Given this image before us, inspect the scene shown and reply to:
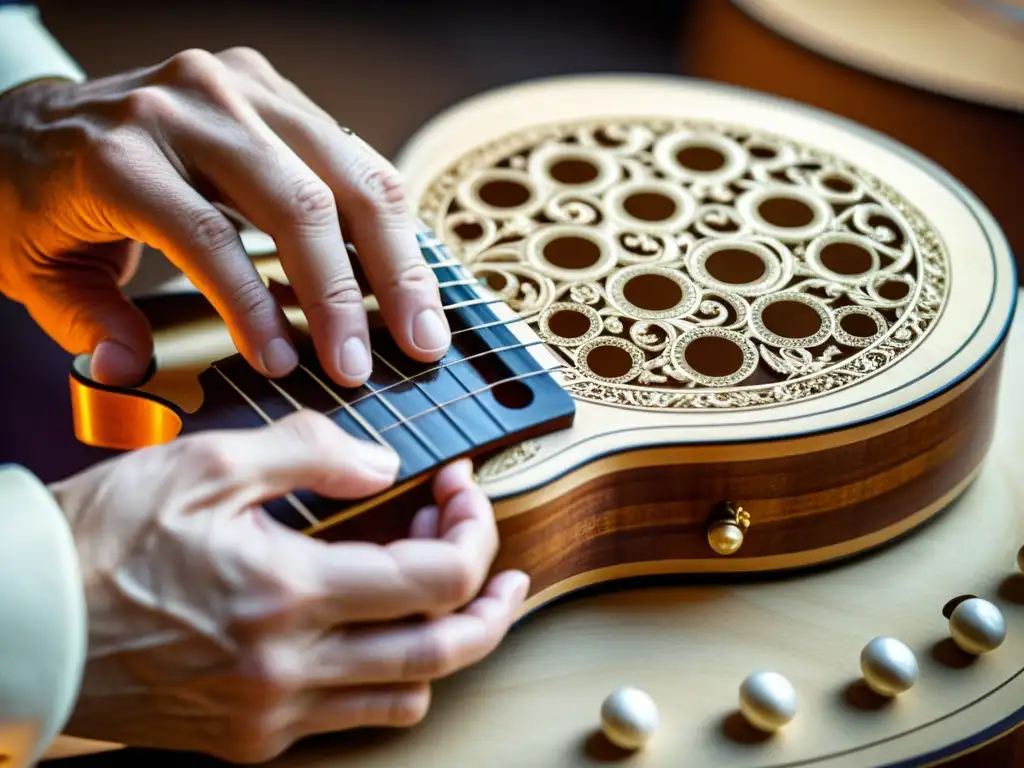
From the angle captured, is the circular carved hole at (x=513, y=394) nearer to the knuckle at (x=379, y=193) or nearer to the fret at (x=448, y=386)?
the fret at (x=448, y=386)

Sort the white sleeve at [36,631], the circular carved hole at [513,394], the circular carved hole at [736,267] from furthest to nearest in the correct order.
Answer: the circular carved hole at [736,267] → the circular carved hole at [513,394] → the white sleeve at [36,631]

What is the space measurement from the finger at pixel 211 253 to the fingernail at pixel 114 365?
0.10m

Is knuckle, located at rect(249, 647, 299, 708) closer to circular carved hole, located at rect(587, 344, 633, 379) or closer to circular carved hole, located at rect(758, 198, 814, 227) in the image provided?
circular carved hole, located at rect(587, 344, 633, 379)

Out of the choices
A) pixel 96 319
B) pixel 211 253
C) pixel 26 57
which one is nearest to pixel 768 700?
pixel 211 253

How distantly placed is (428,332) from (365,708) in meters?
0.28

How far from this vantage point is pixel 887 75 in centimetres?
140

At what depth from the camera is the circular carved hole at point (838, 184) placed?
1112 mm

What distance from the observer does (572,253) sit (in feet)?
3.51

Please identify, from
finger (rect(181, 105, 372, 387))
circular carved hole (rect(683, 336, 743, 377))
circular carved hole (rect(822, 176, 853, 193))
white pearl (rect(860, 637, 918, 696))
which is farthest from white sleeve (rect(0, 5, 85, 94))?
white pearl (rect(860, 637, 918, 696))

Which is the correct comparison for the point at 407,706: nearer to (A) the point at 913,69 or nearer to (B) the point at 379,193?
(B) the point at 379,193

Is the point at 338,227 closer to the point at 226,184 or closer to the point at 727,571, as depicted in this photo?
the point at 226,184

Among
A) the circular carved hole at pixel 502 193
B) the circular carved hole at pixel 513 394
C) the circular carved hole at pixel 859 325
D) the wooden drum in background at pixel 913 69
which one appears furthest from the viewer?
the wooden drum in background at pixel 913 69

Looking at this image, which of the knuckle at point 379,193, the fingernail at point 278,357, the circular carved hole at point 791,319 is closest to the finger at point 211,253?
the fingernail at point 278,357

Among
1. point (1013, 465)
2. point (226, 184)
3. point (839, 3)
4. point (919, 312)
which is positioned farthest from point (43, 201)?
point (839, 3)
